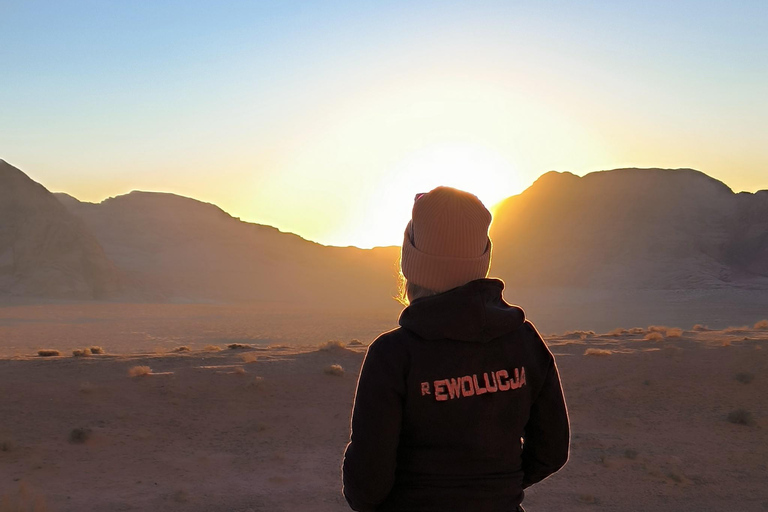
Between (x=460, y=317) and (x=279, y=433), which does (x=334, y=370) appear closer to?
(x=279, y=433)

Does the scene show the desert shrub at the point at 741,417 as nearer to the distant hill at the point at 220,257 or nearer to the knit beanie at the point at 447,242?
the knit beanie at the point at 447,242

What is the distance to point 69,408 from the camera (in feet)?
32.6

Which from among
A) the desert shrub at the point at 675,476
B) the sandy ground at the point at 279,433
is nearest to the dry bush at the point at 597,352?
the sandy ground at the point at 279,433

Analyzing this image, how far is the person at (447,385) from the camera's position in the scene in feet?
6.16

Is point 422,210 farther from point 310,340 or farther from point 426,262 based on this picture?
point 310,340

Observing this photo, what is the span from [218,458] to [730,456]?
689 cm

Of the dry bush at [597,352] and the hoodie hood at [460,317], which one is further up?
the hoodie hood at [460,317]

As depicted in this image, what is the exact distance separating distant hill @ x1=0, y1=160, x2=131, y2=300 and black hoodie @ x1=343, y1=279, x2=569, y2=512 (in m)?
53.5

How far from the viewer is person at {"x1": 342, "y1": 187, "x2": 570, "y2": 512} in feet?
6.16

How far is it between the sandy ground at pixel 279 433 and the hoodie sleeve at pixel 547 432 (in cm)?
545

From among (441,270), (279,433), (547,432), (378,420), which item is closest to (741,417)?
(279,433)

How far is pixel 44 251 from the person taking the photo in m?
52.8

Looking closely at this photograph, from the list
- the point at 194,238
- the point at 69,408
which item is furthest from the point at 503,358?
the point at 194,238

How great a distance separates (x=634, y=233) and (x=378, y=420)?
8426cm
